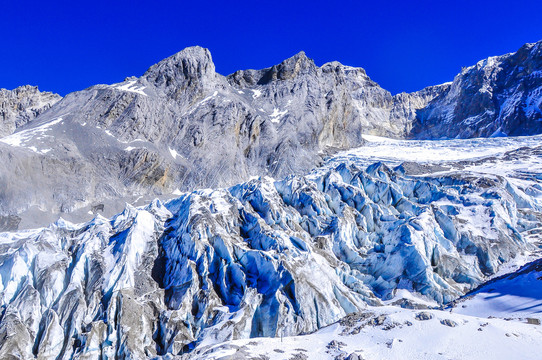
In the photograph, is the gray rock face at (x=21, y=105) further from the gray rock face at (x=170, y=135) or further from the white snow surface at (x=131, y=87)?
the gray rock face at (x=170, y=135)

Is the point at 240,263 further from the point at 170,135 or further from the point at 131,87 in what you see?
the point at 131,87

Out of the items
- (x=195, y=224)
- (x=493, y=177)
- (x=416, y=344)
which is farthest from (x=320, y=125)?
(x=416, y=344)

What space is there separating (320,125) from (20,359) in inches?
3976

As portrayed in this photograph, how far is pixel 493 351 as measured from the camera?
91.8ft

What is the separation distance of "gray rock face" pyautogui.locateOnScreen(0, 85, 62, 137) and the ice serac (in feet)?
527

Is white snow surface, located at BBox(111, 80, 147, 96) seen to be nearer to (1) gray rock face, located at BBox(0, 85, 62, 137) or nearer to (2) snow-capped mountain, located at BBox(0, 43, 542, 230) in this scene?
(2) snow-capped mountain, located at BBox(0, 43, 542, 230)

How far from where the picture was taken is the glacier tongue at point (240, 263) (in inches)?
1487

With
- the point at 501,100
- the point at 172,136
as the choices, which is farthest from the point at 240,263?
the point at 501,100

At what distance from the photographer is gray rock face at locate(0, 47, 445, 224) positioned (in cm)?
7212

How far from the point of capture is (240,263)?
150ft

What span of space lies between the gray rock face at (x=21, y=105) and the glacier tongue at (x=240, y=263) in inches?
3908

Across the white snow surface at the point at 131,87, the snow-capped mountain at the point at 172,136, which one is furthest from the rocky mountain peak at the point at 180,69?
the white snow surface at the point at 131,87

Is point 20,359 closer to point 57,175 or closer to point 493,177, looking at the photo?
point 57,175

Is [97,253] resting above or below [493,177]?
below
